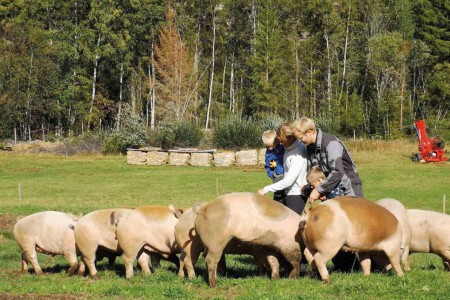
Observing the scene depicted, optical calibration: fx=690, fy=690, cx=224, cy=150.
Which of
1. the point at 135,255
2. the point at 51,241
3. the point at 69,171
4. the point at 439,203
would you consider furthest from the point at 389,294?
the point at 69,171

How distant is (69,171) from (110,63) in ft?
95.0

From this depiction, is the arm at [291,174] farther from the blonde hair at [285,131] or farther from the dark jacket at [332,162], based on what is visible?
the blonde hair at [285,131]

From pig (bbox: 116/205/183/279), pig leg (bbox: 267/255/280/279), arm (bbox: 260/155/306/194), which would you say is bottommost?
pig leg (bbox: 267/255/280/279)

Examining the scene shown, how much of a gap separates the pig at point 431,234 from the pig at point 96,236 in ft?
13.8

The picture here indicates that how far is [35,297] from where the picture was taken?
8.85 meters

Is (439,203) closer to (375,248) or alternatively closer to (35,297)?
(375,248)

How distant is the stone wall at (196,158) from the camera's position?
141ft

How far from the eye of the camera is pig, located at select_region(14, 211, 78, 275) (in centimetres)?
1083

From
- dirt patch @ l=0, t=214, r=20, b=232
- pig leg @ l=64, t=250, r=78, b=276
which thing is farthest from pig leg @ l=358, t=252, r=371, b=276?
dirt patch @ l=0, t=214, r=20, b=232

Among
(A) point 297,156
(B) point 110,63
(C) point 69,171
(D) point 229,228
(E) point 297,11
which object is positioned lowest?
(C) point 69,171

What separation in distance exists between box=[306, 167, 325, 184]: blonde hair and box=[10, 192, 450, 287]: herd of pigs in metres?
0.57

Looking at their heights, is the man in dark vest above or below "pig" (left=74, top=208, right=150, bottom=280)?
above

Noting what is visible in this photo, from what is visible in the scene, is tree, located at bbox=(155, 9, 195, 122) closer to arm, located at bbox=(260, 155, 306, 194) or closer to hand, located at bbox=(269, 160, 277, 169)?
hand, located at bbox=(269, 160, 277, 169)

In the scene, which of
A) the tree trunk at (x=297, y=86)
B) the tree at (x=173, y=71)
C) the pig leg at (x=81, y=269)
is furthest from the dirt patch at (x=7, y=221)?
the tree trunk at (x=297, y=86)
